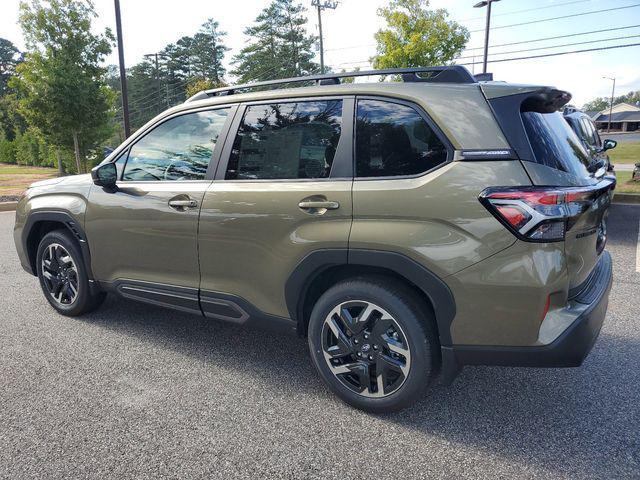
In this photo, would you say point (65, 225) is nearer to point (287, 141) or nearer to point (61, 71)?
point (287, 141)

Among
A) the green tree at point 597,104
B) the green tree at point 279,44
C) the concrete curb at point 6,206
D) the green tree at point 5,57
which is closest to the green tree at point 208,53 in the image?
the green tree at point 279,44

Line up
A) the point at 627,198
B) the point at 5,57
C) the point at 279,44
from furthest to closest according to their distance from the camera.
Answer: the point at 5,57, the point at 279,44, the point at 627,198

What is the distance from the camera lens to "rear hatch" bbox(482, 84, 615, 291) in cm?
206

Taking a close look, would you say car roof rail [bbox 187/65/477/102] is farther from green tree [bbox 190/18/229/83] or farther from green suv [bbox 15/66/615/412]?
green tree [bbox 190/18/229/83]

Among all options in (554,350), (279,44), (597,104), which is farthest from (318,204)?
(597,104)

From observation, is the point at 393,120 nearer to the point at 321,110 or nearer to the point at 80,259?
the point at 321,110

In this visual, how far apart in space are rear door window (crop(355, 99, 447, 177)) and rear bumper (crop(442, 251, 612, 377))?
0.92 m

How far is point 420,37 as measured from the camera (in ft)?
69.7

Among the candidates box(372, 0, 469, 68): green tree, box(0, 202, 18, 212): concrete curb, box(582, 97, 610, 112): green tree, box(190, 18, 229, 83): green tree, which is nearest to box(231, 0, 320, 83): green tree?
box(190, 18, 229, 83): green tree

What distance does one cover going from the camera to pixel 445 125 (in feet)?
7.51

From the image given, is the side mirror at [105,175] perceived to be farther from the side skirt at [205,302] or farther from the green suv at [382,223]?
the side skirt at [205,302]

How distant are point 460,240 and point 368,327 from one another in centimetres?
70

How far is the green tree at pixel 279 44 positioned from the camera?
5359cm

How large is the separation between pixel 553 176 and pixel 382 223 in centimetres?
81
